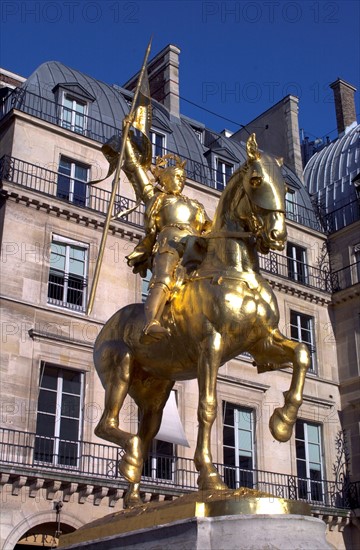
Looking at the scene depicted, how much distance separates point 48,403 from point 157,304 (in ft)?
44.6

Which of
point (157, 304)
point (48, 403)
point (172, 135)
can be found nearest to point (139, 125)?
point (157, 304)

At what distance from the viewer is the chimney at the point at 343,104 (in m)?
33.0

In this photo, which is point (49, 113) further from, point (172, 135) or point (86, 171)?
point (172, 135)

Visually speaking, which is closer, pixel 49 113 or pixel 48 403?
pixel 48 403

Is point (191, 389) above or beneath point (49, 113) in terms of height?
beneath

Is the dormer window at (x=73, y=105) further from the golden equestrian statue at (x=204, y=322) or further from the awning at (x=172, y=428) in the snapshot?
the golden equestrian statue at (x=204, y=322)

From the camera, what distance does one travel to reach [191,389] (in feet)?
71.0

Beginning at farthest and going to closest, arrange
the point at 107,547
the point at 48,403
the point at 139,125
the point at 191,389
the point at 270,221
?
1. the point at 191,389
2. the point at 48,403
3. the point at 139,125
4. the point at 270,221
5. the point at 107,547

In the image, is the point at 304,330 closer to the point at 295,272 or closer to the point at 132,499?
the point at 295,272

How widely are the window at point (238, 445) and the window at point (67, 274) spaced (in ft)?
17.5

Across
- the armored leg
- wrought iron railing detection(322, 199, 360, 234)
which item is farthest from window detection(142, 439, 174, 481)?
the armored leg


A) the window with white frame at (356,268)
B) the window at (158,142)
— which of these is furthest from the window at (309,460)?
the window at (158,142)

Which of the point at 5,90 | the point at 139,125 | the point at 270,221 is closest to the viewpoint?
the point at 270,221

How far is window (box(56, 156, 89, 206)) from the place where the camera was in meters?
22.0
